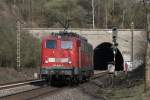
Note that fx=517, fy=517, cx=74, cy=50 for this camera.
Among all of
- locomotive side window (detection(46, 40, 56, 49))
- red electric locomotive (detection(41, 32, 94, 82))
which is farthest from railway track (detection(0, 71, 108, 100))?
locomotive side window (detection(46, 40, 56, 49))

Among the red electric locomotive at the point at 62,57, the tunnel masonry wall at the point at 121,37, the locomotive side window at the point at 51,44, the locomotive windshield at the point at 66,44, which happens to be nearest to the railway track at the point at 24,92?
the red electric locomotive at the point at 62,57

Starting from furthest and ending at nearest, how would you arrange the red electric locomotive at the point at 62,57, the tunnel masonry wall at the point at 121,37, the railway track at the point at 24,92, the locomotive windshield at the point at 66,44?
the tunnel masonry wall at the point at 121,37 → the locomotive windshield at the point at 66,44 → the red electric locomotive at the point at 62,57 → the railway track at the point at 24,92

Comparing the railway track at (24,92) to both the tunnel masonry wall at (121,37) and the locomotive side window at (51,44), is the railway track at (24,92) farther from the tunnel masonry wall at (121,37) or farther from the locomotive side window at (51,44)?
the tunnel masonry wall at (121,37)

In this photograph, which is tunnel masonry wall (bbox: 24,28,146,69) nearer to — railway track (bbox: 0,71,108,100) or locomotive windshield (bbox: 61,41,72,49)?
locomotive windshield (bbox: 61,41,72,49)

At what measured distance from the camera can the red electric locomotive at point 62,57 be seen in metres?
33.3

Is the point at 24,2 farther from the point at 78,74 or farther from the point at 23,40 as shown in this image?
the point at 78,74

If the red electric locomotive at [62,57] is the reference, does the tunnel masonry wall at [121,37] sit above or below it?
above

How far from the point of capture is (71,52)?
34062 mm

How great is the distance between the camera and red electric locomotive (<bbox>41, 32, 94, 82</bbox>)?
3334cm

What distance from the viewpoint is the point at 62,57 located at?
34.0 metres

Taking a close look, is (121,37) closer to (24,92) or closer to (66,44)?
(66,44)

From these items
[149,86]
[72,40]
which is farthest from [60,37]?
[149,86]

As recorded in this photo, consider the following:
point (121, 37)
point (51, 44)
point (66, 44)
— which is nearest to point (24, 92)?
point (51, 44)

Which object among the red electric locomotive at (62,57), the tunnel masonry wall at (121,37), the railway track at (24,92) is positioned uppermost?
the tunnel masonry wall at (121,37)
